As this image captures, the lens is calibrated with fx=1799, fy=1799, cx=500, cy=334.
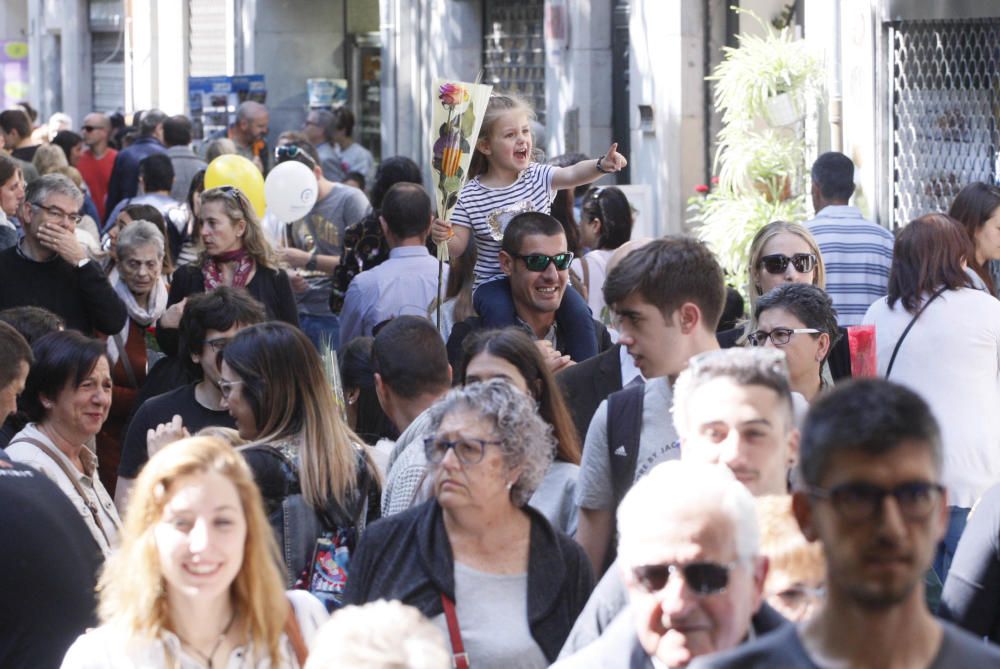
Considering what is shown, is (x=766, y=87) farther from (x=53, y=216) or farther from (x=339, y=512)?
(x=339, y=512)

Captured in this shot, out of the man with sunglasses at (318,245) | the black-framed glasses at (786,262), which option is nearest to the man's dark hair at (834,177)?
the black-framed glasses at (786,262)

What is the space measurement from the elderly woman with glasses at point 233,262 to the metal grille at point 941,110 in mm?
4596

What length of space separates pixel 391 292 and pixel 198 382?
190 centimetres

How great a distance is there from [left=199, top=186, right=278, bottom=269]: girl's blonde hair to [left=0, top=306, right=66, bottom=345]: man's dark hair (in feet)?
5.07

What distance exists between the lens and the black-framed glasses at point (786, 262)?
676cm

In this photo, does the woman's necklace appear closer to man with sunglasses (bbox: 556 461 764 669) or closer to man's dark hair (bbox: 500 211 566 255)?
man with sunglasses (bbox: 556 461 764 669)

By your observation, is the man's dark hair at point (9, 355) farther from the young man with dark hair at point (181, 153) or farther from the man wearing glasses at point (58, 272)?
the young man with dark hair at point (181, 153)

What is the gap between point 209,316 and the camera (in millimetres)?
6852

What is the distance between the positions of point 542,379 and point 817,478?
2.70m

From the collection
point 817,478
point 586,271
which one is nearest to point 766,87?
point 586,271

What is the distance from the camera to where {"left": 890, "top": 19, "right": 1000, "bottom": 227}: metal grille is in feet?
36.0

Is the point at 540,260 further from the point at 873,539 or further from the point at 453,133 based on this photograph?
the point at 873,539

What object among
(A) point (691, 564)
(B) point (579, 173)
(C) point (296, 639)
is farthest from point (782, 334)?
(A) point (691, 564)

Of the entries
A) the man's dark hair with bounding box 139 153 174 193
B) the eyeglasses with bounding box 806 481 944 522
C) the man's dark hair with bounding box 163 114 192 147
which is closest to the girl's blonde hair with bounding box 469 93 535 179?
Answer: the man's dark hair with bounding box 139 153 174 193
